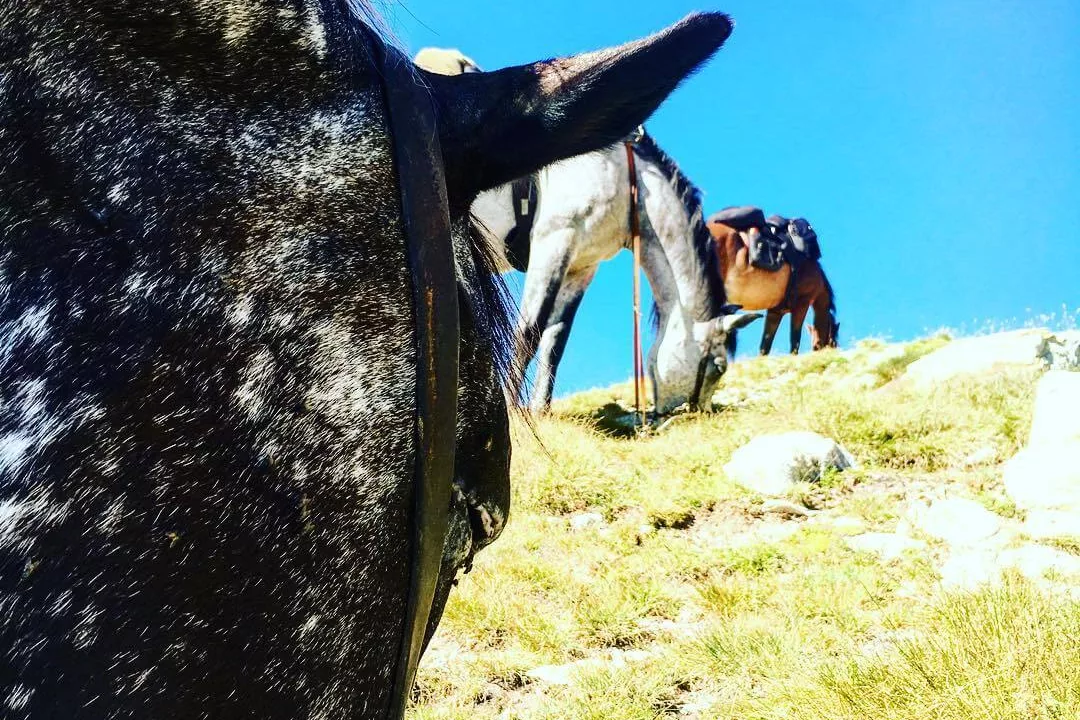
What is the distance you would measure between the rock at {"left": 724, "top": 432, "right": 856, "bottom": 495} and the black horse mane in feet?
8.40

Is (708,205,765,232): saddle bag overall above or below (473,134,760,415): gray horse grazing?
above

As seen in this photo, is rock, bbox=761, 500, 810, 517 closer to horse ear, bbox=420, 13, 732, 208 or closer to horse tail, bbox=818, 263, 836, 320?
horse ear, bbox=420, 13, 732, 208

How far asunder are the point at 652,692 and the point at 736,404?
5237mm

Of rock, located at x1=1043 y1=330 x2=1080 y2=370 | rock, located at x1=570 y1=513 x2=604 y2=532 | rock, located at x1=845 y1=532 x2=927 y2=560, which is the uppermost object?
rock, located at x1=1043 y1=330 x2=1080 y2=370

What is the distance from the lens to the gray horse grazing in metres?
6.89

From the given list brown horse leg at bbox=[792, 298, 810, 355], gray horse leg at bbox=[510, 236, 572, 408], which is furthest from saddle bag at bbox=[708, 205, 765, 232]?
gray horse leg at bbox=[510, 236, 572, 408]

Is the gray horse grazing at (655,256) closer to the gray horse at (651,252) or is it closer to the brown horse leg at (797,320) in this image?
the gray horse at (651,252)

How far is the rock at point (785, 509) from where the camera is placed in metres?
4.09

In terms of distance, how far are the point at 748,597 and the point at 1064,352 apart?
4.44 m

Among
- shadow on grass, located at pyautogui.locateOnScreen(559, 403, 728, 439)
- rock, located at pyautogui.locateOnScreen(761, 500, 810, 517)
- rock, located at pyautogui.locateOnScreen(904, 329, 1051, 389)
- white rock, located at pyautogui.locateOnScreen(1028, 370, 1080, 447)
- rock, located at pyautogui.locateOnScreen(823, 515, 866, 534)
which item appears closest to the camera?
rock, located at pyautogui.locateOnScreen(823, 515, 866, 534)

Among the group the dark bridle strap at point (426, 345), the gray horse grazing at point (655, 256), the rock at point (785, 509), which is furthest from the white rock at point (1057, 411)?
the dark bridle strap at point (426, 345)

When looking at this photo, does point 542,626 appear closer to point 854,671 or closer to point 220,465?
point 854,671

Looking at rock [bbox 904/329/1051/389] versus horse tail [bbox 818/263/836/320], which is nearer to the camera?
rock [bbox 904/329/1051/389]

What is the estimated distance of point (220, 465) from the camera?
2.50ft
